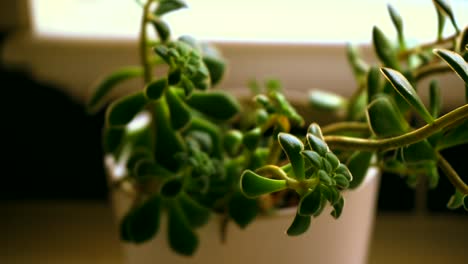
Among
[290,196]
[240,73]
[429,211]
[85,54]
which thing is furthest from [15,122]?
[429,211]

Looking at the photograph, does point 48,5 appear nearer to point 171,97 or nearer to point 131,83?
point 131,83

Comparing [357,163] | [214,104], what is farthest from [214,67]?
[357,163]

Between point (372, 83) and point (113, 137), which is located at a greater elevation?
point (372, 83)

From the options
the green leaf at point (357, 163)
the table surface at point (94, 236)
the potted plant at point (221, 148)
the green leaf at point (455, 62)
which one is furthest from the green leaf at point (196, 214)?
the table surface at point (94, 236)

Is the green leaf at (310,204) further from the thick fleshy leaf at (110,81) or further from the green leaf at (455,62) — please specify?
the thick fleshy leaf at (110,81)

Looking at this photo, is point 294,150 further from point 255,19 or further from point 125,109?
point 255,19

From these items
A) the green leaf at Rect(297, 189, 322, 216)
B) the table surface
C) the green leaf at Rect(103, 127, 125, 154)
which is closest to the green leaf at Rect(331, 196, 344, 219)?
the green leaf at Rect(297, 189, 322, 216)

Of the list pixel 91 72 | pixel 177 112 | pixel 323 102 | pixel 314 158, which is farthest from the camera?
pixel 91 72
